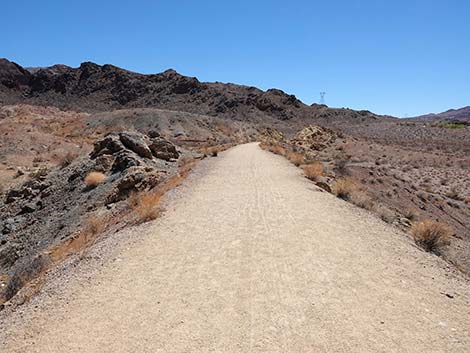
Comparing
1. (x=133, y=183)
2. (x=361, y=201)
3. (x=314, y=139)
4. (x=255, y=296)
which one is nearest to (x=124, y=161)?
(x=133, y=183)

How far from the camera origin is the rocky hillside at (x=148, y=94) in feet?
337

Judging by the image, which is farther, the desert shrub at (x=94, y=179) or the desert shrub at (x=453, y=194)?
the desert shrub at (x=453, y=194)

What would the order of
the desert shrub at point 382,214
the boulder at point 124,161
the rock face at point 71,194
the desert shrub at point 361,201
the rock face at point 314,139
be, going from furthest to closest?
the rock face at point 314,139, the boulder at point 124,161, the rock face at point 71,194, the desert shrub at point 361,201, the desert shrub at point 382,214

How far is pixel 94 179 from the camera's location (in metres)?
17.6

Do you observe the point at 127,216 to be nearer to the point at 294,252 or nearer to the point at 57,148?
the point at 294,252

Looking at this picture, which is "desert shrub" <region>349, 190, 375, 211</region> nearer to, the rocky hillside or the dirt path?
the dirt path

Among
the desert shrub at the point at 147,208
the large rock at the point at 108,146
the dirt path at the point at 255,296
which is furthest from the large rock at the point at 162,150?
the dirt path at the point at 255,296

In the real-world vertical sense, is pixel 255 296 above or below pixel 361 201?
below

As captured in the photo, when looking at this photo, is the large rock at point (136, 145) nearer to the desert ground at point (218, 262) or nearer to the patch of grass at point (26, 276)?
the desert ground at point (218, 262)

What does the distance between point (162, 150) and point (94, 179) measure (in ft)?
19.5

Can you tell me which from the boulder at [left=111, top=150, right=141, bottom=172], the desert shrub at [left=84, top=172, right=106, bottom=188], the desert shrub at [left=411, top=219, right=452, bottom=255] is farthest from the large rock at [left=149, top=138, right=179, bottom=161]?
the desert shrub at [left=411, top=219, right=452, bottom=255]

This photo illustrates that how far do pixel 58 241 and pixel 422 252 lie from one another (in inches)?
415

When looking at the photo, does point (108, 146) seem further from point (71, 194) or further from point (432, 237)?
point (432, 237)

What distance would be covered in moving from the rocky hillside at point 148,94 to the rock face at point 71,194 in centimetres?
7682
